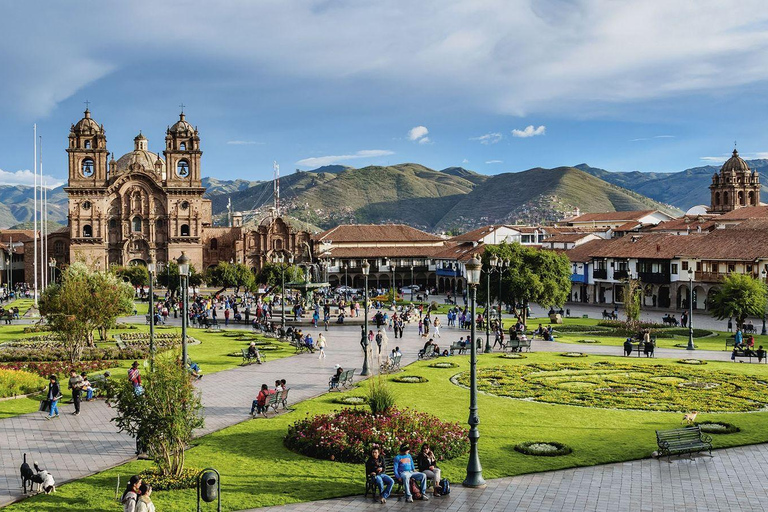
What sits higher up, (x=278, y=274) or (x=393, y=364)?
(x=278, y=274)

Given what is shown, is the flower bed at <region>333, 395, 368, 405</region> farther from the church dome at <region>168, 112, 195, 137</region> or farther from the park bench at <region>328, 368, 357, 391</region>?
the church dome at <region>168, 112, 195, 137</region>

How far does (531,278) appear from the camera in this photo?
51.2 metres

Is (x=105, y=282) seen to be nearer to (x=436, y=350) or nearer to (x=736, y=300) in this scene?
(x=436, y=350)

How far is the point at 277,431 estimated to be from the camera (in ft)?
68.6

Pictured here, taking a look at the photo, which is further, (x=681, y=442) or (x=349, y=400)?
(x=349, y=400)

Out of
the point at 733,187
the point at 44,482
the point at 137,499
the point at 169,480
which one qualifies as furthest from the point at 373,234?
the point at 137,499

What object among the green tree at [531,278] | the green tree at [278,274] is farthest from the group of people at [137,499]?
the green tree at [278,274]

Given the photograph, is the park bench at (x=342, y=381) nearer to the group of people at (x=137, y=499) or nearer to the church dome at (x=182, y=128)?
the group of people at (x=137, y=499)

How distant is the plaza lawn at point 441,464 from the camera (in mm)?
15531

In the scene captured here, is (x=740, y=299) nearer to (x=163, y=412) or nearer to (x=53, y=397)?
(x=53, y=397)

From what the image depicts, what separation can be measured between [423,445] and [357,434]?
2.14m

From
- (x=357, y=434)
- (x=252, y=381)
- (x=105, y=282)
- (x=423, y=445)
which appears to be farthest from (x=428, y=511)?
(x=105, y=282)

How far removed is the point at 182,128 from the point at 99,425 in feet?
294

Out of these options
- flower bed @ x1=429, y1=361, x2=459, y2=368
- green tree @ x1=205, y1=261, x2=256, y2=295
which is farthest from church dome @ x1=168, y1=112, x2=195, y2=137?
flower bed @ x1=429, y1=361, x2=459, y2=368
